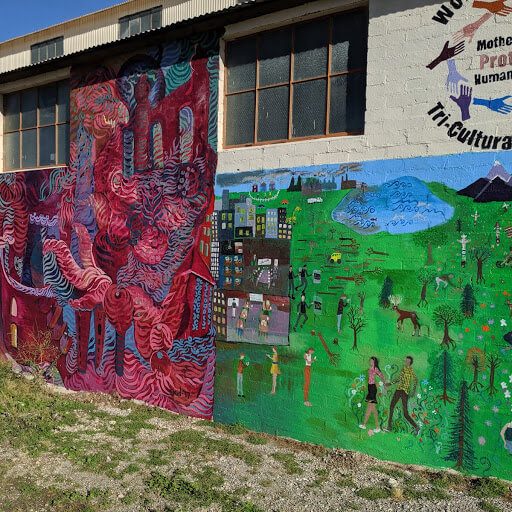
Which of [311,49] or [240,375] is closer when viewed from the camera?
[311,49]

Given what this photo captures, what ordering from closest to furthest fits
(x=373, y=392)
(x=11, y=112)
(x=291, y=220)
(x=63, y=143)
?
1. (x=373, y=392)
2. (x=291, y=220)
3. (x=63, y=143)
4. (x=11, y=112)

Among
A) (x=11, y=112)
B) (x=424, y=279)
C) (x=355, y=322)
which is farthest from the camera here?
(x=11, y=112)

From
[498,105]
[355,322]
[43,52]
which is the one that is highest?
[43,52]

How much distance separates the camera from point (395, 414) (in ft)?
16.5

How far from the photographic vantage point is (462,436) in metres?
4.69

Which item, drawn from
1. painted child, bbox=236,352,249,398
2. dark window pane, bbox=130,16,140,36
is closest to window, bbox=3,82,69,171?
dark window pane, bbox=130,16,140,36

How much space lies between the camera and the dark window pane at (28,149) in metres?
8.41

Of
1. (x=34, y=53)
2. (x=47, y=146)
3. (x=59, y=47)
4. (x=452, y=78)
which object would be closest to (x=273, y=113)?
(x=452, y=78)

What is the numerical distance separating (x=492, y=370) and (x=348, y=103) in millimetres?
2995

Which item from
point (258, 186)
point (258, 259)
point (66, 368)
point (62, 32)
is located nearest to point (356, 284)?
point (258, 259)

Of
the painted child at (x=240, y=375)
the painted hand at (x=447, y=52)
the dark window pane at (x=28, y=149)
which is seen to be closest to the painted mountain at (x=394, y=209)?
the painted hand at (x=447, y=52)

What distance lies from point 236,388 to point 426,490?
2426 millimetres

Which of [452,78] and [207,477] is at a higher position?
[452,78]

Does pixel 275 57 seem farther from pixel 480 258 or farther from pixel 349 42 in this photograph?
pixel 480 258
